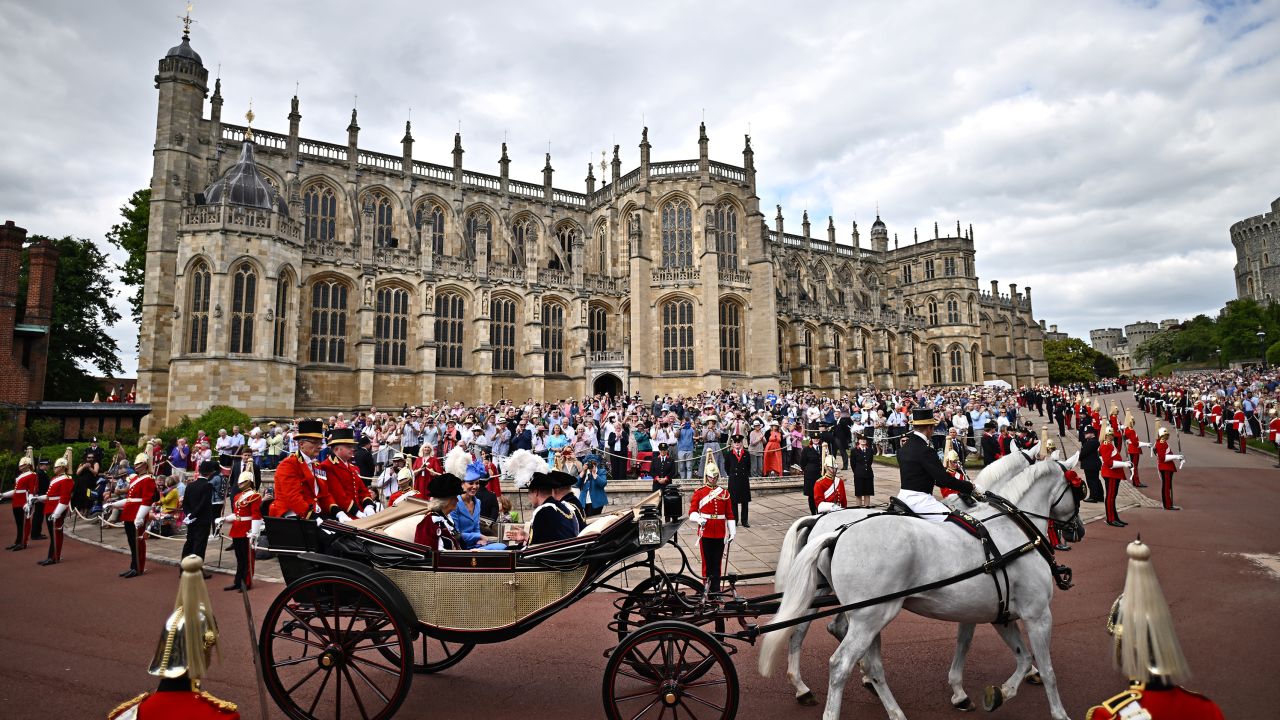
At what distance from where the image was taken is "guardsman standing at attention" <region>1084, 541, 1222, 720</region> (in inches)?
111

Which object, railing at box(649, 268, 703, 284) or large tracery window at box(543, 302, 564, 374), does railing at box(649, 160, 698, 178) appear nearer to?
railing at box(649, 268, 703, 284)

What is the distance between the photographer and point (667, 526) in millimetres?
5156

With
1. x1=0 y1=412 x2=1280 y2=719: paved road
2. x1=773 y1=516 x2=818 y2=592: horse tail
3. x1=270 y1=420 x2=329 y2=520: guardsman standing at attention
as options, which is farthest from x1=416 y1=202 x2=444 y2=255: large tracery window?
x1=773 y1=516 x2=818 y2=592: horse tail

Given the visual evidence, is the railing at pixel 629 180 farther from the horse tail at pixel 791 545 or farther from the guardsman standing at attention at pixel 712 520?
the horse tail at pixel 791 545

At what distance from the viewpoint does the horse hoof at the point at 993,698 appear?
16.2ft

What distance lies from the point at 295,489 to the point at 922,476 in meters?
5.90

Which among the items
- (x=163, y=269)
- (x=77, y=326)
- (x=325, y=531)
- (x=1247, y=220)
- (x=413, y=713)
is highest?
(x=1247, y=220)

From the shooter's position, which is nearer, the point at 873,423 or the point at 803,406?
the point at 873,423

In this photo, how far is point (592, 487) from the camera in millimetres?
12984

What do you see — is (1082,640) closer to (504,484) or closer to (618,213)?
(504,484)

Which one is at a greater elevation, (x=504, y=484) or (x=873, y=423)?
(x=873, y=423)

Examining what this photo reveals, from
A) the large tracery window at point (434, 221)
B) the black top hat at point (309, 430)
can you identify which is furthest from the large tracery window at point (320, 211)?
the black top hat at point (309, 430)

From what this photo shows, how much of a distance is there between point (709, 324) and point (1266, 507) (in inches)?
988

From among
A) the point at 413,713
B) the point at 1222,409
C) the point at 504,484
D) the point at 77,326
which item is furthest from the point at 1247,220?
the point at 77,326
